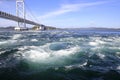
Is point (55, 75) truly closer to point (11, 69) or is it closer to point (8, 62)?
point (11, 69)

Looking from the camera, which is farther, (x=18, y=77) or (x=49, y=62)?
(x=49, y=62)

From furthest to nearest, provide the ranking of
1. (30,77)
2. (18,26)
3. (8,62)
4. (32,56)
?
1. (18,26)
2. (32,56)
3. (8,62)
4. (30,77)

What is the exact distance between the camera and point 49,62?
9.05m

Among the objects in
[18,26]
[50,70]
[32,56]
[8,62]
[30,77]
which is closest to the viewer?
[30,77]

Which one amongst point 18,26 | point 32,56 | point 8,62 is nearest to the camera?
point 8,62

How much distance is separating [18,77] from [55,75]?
3.82 feet

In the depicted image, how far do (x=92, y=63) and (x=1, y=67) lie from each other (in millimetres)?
3564

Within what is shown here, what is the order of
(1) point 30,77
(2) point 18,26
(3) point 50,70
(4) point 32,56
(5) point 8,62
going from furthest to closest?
(2) point 18,26 < (4) point 32,56 < (5) point 8,62 < (3) point 50,70 < (1) point 30,77

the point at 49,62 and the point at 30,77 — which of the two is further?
the point at 49,62

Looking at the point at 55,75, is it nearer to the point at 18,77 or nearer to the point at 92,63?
the point at 18,77

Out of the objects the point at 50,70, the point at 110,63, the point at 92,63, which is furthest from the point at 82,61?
the point at 50,70

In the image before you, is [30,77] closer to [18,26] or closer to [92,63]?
[92,63]

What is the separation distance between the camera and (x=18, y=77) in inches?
276

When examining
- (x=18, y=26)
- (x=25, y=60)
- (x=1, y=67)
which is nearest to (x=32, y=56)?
(x=25, y=60)
